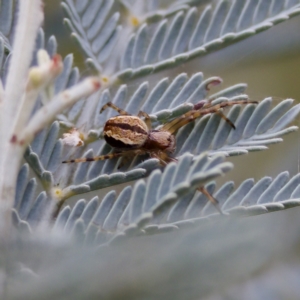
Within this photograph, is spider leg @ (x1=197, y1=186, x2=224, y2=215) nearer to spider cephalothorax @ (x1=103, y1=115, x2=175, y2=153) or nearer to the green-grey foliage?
the green-grey foliage

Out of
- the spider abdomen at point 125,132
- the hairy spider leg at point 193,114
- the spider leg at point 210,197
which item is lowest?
the spider abdomen at point 125,132

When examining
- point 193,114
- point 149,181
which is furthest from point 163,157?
point 149,181

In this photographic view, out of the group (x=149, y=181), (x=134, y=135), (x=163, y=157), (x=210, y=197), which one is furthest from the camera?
(x=134, y=135)

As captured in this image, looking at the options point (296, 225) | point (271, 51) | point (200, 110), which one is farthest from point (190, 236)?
point (271, 51)

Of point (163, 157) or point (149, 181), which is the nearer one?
point (149, 181)

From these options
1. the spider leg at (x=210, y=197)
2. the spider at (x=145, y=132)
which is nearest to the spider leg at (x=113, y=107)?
the spider at (x=145, y=132)

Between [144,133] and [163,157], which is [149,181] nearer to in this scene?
[163,157]

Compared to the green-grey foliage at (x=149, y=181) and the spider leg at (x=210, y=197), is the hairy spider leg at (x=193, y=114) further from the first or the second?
the spider leg at (x=210, y=197)
